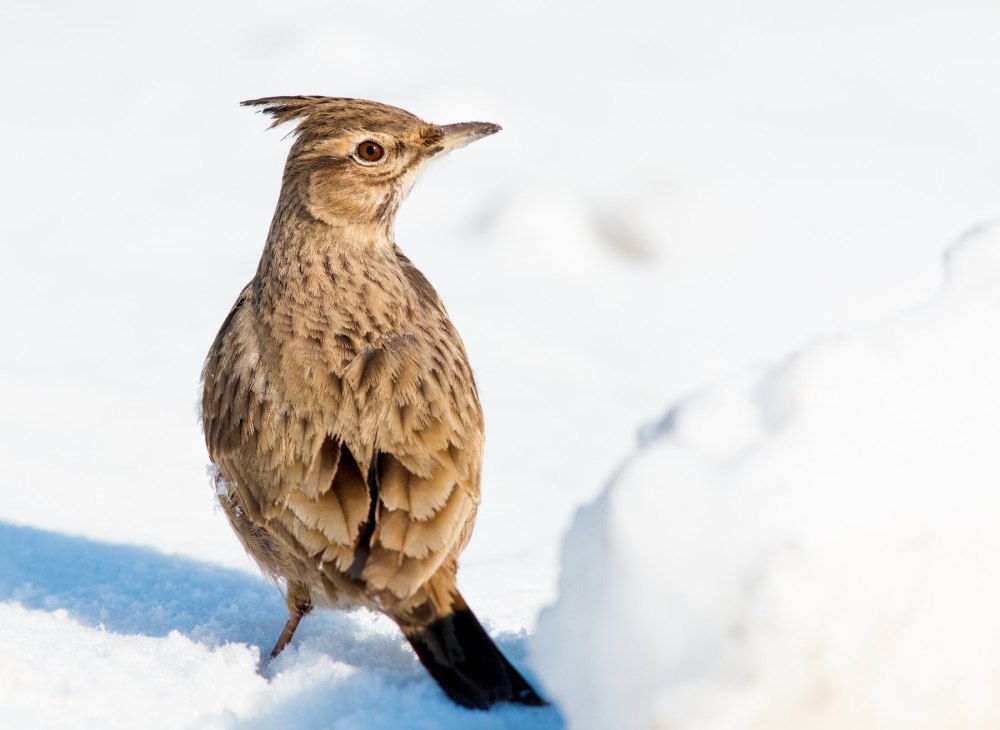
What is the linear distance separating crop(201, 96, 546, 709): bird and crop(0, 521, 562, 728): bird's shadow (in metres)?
0.10

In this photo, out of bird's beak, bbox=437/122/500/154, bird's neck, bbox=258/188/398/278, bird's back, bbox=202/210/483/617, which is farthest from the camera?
bird's beak, bbox=437/122/500/154

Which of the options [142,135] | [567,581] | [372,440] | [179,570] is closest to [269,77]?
[142,135]

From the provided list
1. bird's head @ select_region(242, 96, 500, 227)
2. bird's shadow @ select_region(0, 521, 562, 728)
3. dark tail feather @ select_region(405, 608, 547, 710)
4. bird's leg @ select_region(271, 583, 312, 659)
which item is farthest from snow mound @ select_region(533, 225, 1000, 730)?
bird's head @ select_region(242, 96, 500, 227)

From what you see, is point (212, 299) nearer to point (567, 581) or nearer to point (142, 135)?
point (142, 135)

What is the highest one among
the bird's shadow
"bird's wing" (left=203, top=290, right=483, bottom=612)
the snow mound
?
the snow mound

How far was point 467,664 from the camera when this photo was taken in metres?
3.08

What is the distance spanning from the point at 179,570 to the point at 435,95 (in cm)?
624

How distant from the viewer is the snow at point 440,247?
12.6 feet

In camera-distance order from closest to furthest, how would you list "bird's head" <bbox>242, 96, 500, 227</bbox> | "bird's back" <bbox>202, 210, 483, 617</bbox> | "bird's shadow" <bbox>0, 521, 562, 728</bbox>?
"bird's shadow" <bbox>0, 521, 562, 728</bbox> < "bird's back" <bbox>202, 210, 483, 617</bbox> < "bird's head" <bbox>242, 96, 500, 227</bbox>

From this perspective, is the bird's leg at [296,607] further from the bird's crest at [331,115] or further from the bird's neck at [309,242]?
the bird's crest at [331,115]

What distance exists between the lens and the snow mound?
221 centimetres

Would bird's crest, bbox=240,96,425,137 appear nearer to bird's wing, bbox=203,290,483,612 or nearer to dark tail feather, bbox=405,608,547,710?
bird's wing, bbox=203,290,483,612

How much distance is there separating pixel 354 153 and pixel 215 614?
5.21ft

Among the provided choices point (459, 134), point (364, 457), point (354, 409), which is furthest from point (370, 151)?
point (364, 457)
